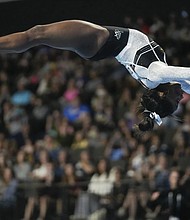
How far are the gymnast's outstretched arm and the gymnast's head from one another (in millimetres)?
604

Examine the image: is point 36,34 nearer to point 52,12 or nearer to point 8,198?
point 52,12

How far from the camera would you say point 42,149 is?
1075cm

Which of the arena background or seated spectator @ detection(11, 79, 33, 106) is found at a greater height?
the arena background

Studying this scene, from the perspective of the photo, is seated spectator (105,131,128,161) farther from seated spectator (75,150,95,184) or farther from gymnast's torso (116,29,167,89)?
gymnast's torso (116,29,167,89)

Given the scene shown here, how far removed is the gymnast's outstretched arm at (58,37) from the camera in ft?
20.1

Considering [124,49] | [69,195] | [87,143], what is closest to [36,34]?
[124,49]

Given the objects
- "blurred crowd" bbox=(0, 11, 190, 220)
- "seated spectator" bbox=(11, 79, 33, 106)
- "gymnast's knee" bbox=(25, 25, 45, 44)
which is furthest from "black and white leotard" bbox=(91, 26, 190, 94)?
"seated spectator" bbox=(11, 79, 33, 106)

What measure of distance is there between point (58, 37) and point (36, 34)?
0.18 metres

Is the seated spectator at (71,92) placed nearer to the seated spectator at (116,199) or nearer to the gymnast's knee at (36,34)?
the seated spectator at (116,199)

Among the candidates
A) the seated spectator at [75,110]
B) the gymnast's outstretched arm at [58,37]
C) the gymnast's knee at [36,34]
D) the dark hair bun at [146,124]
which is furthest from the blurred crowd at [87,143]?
the gymnast's knee at [36,34]

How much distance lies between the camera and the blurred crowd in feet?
30.9

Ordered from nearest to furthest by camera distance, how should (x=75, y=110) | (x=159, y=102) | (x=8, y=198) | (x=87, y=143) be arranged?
(x=159, y=102), (x=8, y=198), (x=87, y=143), (x=75, y=110)

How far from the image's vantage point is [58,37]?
242 inches

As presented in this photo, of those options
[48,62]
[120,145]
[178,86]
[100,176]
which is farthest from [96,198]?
[48,62]
